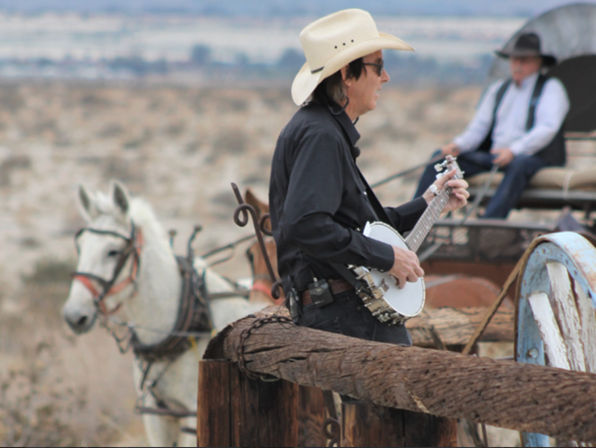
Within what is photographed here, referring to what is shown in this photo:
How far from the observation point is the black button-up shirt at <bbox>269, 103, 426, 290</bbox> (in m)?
2.91

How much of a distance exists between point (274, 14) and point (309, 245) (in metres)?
125

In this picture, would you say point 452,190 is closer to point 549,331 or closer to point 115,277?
point 549,331

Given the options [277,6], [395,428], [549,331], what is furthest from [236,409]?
[277,6]

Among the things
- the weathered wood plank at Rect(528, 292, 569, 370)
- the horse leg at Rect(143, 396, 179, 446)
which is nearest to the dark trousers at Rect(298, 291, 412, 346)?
the weathered wood plank at Rect(528, 292, 569, 370)

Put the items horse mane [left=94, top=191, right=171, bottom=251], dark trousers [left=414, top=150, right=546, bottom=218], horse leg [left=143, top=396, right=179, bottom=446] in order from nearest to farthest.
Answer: horse leg [left=143, top=396, right=179, bottom=446] → horse mane [left=94, top=191, right=171, bottom=251] → dark trousers [left=414, top=150, right=546, bottom=218]

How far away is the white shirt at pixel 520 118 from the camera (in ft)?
24.7

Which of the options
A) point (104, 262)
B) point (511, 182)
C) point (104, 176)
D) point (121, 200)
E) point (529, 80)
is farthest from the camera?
point (104, 176)

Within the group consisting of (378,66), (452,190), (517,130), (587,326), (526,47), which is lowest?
(587,326)

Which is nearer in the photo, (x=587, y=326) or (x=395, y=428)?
(x=395, y=428)

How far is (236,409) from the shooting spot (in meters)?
3.16

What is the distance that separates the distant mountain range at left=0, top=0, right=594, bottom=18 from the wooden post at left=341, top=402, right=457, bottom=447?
120 meters

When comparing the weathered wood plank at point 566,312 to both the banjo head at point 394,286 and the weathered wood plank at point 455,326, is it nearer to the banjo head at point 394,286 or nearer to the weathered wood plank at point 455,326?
the banjo head at point 394,286

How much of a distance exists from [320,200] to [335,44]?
0.58 meters

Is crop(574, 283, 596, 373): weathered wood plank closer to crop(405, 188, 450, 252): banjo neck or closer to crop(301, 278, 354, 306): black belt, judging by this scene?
crop(405, 188, 450, 252): banjo neck
